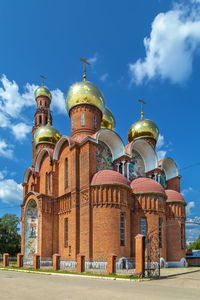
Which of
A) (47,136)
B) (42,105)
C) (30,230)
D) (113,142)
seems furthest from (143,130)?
(42,105)

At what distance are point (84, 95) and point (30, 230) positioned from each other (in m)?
10.5

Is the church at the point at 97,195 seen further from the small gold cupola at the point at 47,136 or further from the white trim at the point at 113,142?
the small gold cupola at the point at 47,136

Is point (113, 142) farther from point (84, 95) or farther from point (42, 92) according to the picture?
point (42, 92)

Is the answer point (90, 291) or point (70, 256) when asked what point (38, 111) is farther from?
point (90, 291)

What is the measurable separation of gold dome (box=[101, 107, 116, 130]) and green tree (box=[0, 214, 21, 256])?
13289 mm

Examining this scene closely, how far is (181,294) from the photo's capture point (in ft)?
26.3

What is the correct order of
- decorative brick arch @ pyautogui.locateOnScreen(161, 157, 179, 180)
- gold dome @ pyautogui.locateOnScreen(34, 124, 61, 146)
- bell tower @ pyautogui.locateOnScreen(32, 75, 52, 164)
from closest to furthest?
1. decorative brick arch @ pyautogui.locateOnScreen(161, 157, 179, 180)
2. gold dome @ pyautogui.locateOnScreen(34, 124, 61, 146)
3. bell tower @ pyautogui.locateOnScreen(32, 75, 52, 164)

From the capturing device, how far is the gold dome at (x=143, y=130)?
81.4ft

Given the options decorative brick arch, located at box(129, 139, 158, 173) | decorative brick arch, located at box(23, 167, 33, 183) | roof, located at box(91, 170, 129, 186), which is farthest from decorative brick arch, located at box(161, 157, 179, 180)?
decorative brick arch, located at box(23, 167, 33, 183)

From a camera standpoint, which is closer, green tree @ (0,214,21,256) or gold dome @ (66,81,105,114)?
gold dome @ (66,81,105,114)

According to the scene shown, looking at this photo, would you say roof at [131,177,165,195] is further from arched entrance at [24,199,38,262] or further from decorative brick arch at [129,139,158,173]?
arched entrance at [24,199,38,262]

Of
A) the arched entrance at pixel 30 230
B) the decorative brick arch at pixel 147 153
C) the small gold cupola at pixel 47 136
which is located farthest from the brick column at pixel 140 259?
the small gold cupola at pixel 47 136

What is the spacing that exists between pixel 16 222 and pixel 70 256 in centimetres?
1437

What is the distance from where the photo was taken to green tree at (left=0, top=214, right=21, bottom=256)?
28766 mm
